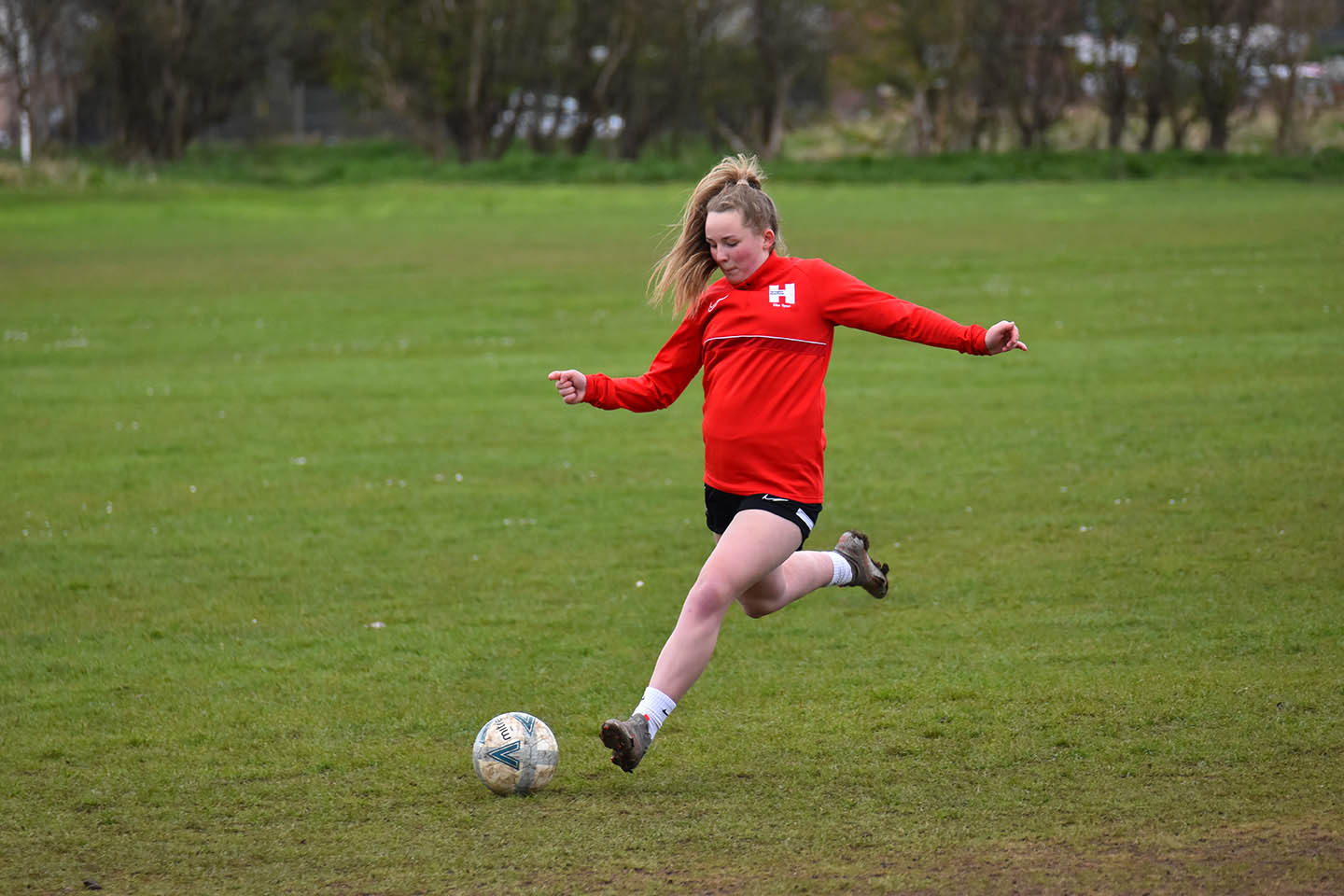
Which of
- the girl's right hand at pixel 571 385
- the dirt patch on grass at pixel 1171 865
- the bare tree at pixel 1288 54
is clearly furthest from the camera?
the bare tree at pixel 1288 54

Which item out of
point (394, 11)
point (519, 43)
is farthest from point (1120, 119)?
point (394, 11)

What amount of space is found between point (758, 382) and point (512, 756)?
5.30 ft

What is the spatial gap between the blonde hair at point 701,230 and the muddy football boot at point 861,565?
137cm

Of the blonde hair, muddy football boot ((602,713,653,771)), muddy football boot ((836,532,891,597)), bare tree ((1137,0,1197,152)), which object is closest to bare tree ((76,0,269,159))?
bare tree ((1137,0,1197,152))

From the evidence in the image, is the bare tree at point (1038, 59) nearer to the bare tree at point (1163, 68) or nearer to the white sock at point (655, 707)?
the bare tree at point (1163, 68)

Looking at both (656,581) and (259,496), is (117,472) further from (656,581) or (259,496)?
(656,581)

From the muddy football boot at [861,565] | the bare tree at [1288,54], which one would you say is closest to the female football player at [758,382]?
the muddy football boot at [861,565]

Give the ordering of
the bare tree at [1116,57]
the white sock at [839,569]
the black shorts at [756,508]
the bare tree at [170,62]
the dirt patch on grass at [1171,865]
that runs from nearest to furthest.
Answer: the dirt patch on grass at [1171,865], the black shorts at [756,508], the white sock at [839,569], the bare tree at [1116,57], the bare tree at [170,62]

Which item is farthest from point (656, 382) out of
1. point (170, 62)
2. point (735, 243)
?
point (170, 62)

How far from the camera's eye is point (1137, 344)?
16922 mm

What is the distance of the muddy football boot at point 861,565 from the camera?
681 centimetres

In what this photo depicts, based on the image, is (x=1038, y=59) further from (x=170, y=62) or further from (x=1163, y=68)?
(x=170, y=62)

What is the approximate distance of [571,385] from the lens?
5.94 m

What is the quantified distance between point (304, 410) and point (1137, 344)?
896 centimetres
